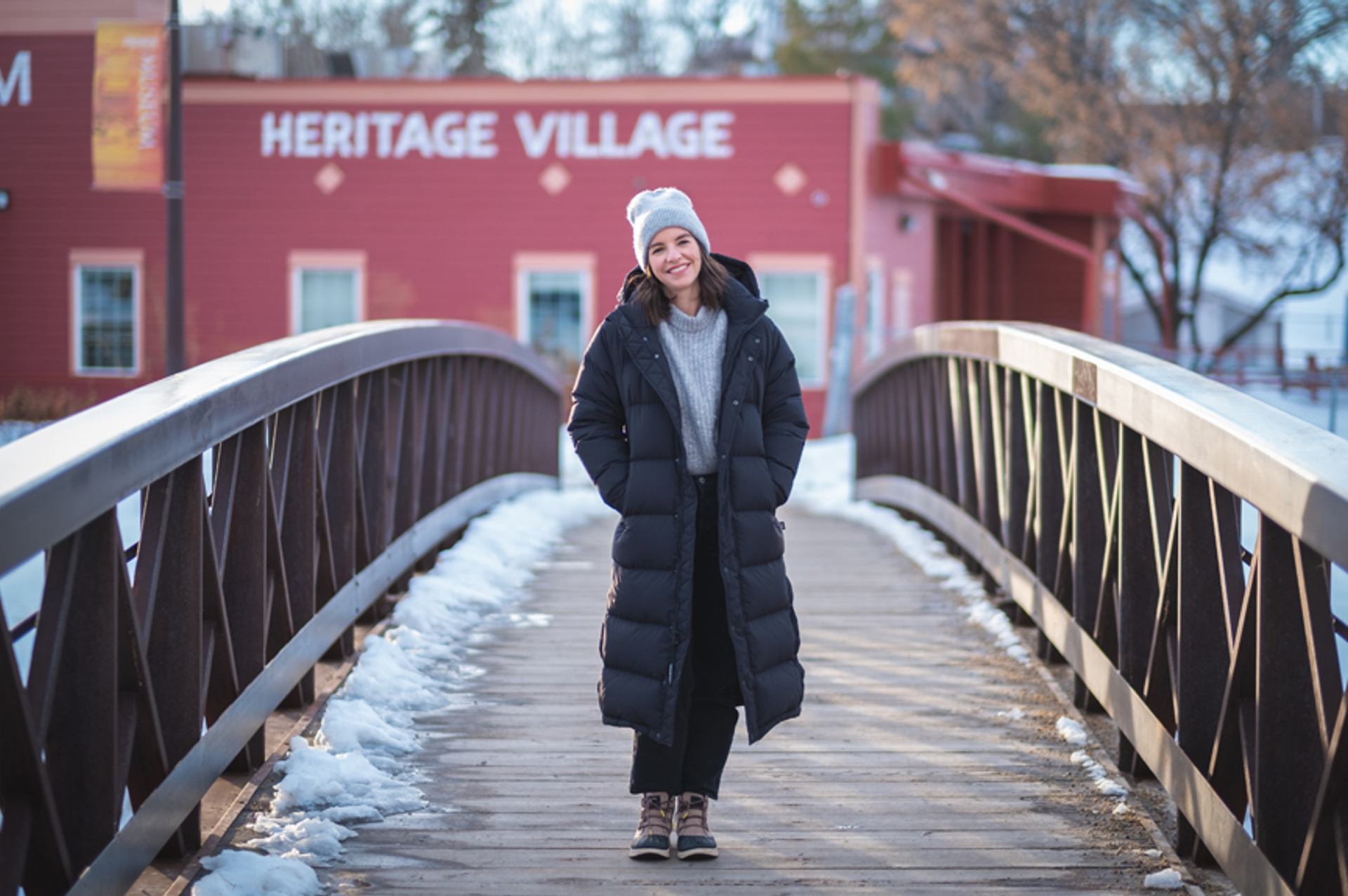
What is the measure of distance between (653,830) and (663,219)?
4.59 feet

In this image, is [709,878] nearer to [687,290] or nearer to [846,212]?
[687,290]

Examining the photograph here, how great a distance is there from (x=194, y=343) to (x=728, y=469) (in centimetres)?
1879

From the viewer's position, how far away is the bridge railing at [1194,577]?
2979mm

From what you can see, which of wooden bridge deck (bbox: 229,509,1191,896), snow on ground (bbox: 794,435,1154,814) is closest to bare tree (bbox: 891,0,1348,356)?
snow on ground (bbox: 794,435,1154,814)

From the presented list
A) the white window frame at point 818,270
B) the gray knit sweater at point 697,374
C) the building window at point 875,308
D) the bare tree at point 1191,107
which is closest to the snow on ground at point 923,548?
the gray knit sweater at point 697,374

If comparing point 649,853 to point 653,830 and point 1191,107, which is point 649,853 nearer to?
point 653,830

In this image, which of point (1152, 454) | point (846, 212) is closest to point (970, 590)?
point (1152, 454)

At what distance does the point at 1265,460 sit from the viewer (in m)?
3.06

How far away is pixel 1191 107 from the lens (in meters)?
27.8

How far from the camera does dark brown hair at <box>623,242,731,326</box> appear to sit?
3.89m

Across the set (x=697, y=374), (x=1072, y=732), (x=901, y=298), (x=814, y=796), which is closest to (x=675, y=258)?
(x=697, y=374)

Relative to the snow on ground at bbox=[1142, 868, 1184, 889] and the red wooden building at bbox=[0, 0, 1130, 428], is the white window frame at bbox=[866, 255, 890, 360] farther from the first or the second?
the snow on ground at bbox=[1142, 868, 1184, 889]

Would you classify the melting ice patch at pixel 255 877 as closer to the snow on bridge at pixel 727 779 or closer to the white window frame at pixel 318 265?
the snow on bridge at pixel 727 779

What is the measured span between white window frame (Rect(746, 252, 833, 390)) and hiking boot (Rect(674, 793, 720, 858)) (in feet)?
55.7
